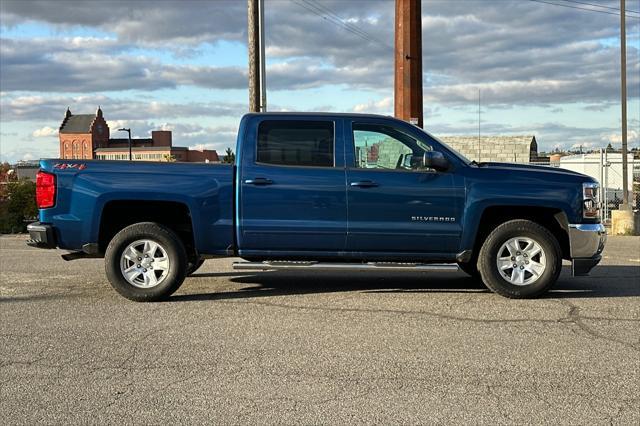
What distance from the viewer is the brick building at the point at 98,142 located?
3000 inches

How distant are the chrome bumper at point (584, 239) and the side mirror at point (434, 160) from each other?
5.12 ft

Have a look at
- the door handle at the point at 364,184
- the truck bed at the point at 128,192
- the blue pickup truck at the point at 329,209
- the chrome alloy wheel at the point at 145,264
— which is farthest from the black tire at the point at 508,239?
the chrome alloy wheel at the point at 145,264

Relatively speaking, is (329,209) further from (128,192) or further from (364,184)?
(128,192)

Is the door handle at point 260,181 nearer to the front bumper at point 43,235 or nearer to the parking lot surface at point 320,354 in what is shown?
the parking lot surface at point 320,354

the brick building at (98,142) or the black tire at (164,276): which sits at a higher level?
the brick building at (98,142)

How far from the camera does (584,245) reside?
289 inches

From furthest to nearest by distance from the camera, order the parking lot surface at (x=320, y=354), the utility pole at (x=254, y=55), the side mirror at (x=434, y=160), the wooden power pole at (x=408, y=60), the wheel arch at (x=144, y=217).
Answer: the wooden power pole at (x=408, y=60) < the utility pole at (x=254, y=55) < the wheel arch at (x=144, y=217) < the side mirror at (x=434, y=160) < the parking lot surface at (x=320, y=354)

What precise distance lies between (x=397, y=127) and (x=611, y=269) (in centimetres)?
451

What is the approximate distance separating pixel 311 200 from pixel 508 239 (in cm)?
A: 216

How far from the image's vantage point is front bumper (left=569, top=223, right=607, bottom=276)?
7324mm

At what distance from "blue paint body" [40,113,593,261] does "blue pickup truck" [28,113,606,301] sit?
0.04ft

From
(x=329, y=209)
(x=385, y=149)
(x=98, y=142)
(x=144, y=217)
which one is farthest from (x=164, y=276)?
(x=98, y=142)

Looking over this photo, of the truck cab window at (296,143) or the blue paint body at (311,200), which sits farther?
the truck cab window at (296,143)

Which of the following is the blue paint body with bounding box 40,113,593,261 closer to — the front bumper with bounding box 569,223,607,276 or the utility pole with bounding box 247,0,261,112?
the front bumper with bounding box 569,223,607,276
